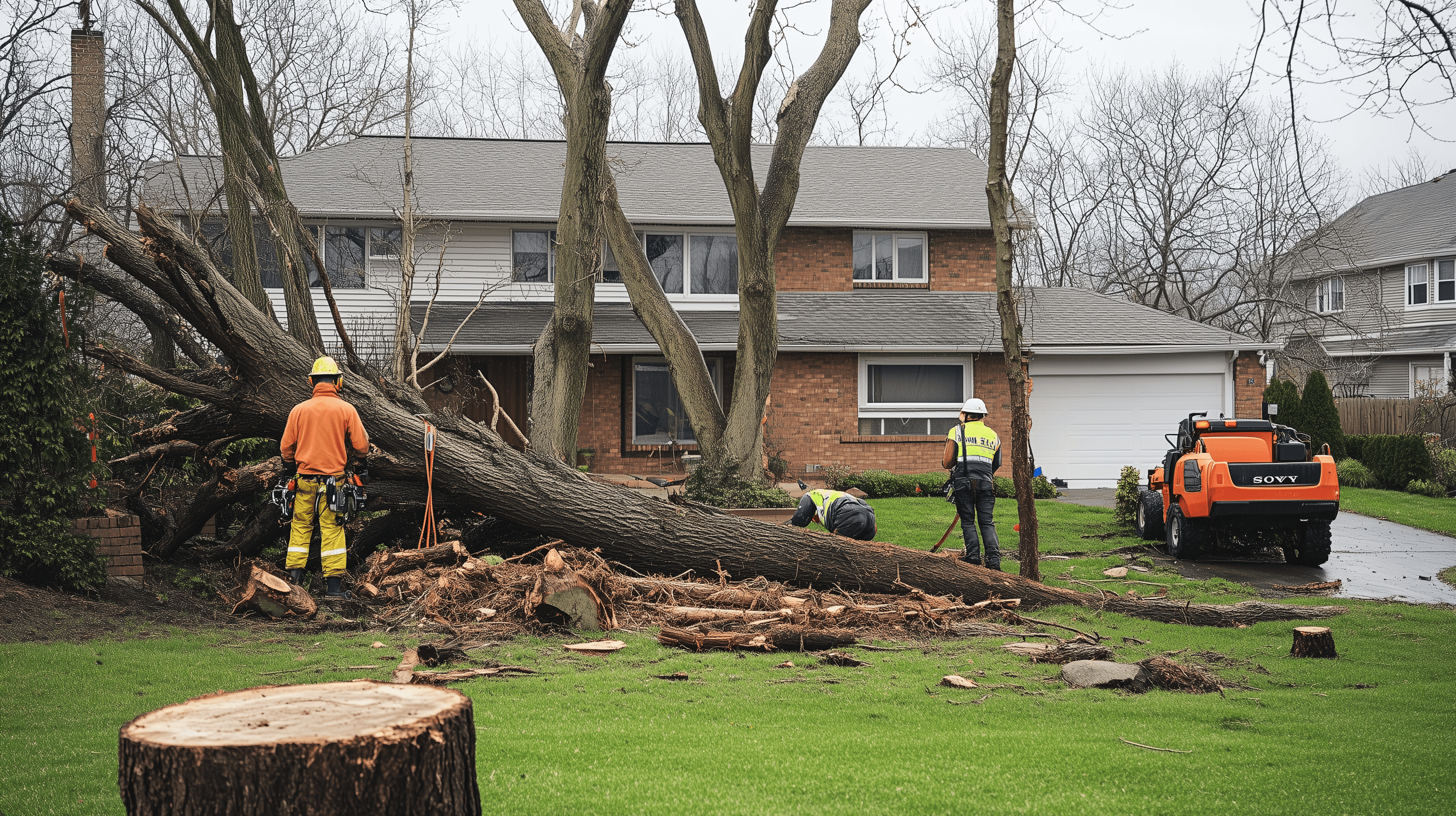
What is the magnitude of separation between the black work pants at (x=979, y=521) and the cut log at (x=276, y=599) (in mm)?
6112

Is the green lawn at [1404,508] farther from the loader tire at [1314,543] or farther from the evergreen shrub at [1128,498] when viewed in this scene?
the evergreen shrub at [1128,498]

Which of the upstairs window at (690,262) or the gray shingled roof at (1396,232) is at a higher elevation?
the gray shingled roof at (1396,232)

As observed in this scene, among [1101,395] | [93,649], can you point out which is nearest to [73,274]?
[93,649]

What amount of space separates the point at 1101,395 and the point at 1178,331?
2.13 m

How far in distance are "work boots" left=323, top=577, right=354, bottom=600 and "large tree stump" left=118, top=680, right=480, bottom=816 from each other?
Answer: 19.1 feet

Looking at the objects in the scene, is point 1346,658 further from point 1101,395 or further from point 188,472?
point 1101,395

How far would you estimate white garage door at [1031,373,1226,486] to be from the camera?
68.0 feet

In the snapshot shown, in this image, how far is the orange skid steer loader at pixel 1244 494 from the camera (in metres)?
11.2

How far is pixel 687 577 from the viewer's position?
900 centimetres

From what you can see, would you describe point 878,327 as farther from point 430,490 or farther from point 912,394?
point 430,490

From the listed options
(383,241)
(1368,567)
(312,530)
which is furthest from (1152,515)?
(383,241)

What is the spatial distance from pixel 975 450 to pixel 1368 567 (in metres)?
5.45

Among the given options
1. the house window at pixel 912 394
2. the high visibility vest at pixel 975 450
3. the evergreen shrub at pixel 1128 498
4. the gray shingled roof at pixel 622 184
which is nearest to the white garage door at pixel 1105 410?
the house window at pixel 912 394

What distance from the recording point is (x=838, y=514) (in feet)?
31.8
